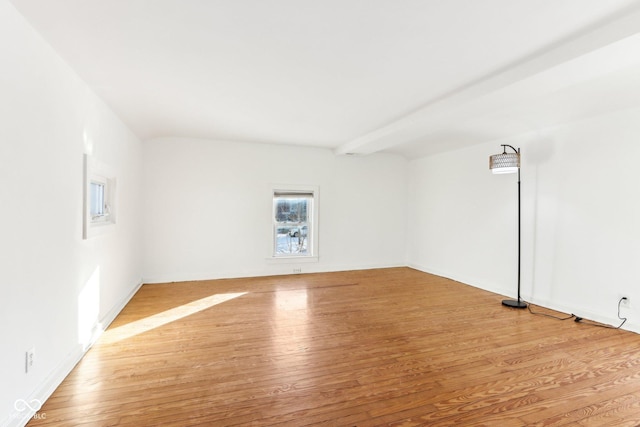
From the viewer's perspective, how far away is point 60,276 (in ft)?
7.52

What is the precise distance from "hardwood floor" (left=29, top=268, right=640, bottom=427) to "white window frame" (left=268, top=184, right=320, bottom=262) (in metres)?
1.80

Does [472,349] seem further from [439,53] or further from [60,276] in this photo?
[60,276]

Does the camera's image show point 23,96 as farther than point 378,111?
No

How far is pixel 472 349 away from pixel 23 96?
152 inches

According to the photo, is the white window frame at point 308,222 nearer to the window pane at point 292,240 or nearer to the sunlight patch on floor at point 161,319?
the window pane at point 292,240

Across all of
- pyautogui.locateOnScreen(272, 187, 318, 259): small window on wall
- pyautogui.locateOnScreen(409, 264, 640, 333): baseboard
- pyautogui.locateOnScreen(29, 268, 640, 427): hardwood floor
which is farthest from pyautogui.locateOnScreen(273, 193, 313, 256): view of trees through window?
pyautogui.locateOnScreen(409, 264, 640, 333): baseboard

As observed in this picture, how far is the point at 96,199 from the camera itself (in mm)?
3395

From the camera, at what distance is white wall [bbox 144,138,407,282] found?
5.27 m

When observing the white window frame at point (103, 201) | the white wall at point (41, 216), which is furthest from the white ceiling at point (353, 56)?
the white window frame at point (103, 201)

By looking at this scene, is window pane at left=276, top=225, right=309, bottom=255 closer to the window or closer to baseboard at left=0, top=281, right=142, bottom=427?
the window

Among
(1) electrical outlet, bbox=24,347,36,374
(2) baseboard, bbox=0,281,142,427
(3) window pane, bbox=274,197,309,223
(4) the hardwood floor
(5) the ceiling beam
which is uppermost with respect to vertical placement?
(5) the ceiling beam

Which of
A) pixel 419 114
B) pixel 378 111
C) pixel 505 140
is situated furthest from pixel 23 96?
pixel 505 140

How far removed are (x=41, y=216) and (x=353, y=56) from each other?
2.45 metres

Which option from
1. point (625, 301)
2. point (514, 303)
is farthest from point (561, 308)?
point (625, 301)
